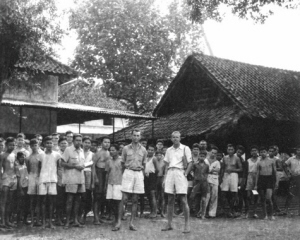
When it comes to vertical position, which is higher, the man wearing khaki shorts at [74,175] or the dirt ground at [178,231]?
the man wearing khaki shorts at [74,175]

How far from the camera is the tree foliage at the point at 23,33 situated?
11.7 metres

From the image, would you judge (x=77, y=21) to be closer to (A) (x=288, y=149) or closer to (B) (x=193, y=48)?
(B) (x=193, y=48)

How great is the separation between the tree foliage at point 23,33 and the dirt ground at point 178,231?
16.8 ft

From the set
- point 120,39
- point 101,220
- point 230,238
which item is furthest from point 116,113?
point 120,39

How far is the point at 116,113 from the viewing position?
17.2 meters

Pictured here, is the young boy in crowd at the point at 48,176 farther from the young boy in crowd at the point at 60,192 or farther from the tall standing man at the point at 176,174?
the tall standing man at the point at 176,174

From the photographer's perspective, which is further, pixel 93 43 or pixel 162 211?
pixel 93 43

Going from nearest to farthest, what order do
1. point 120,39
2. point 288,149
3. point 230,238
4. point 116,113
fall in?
point 230,238 → point 116,113 → point 288,149 → point 120,39

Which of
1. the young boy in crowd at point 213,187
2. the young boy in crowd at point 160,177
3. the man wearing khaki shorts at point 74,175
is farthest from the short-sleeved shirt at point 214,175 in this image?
the man wearing khaki shorts at point 74,175

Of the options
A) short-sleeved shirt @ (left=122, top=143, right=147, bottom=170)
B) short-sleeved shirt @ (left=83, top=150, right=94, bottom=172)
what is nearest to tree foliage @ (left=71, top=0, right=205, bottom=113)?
short-sleeved shirt @ (left=83, top=150, right=94, bottom=172)

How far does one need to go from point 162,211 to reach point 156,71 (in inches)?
852

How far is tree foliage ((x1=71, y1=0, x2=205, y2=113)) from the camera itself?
Answer: 31.5 m

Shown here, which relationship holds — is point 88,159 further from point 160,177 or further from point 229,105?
point 229,105

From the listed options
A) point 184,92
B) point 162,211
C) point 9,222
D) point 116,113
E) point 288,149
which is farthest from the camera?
point 184,92
